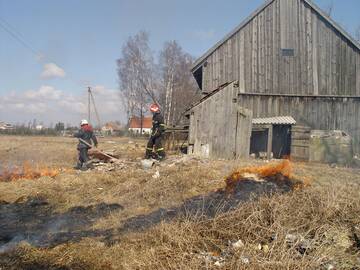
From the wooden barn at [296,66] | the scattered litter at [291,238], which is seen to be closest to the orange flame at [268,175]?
the scattered litter at [291,238]

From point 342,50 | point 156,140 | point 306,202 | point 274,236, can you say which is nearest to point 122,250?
point 274,236

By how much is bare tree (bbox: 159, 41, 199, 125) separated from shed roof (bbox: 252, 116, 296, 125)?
75.3 feet

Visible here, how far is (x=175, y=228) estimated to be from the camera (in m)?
5.27

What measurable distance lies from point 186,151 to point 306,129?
19.2 feet

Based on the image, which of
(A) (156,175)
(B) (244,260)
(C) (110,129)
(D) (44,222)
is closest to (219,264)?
(B) (244,260)

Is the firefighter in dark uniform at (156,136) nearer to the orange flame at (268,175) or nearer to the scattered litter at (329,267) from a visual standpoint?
the orange flame at (268,175)

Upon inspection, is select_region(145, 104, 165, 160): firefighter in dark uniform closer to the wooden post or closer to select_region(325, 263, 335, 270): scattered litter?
the wooden post

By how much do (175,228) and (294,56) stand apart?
13.9m

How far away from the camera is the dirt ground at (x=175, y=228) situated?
4.50 metres

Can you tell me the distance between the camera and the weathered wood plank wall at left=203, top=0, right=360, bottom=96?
16.7 m

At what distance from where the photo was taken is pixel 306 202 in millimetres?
6020

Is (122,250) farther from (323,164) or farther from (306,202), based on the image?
(323,164)

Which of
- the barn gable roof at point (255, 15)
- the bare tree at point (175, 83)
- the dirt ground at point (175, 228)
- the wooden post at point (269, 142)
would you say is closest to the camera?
the dirt ground at point (175, 228)

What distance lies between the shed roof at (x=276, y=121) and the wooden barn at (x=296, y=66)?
282 millimetres
